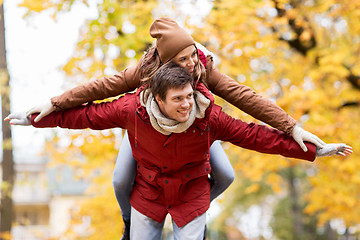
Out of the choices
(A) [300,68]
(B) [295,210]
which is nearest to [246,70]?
(A) [300,68]

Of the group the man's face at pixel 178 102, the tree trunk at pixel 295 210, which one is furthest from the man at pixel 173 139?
the tree trunk at pixel 295 210

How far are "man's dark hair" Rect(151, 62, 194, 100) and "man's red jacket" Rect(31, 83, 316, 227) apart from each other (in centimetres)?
13

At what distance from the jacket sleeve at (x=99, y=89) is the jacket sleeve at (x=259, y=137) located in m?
0.52

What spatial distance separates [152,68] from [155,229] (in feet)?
3.29

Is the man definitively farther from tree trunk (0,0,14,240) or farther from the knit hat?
tree trunk (0,0,14,240)

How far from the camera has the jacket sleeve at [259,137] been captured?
253 cm

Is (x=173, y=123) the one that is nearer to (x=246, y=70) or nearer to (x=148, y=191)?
(x=148, y=191)

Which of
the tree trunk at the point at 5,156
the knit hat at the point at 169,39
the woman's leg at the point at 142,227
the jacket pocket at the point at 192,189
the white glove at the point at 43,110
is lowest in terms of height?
the tree trunk at the point at 5,156

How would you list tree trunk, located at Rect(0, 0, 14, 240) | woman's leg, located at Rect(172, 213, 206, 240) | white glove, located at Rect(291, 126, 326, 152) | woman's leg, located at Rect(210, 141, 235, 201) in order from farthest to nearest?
tree trunk, located at Rect(0, 0, 14, 240), woman's leg, located at Rect(210, 141, 235, 201), woman's leg, located at Rect(172, 213, 206, 240), white glove, located at Rect(291, 126, 326, 152)

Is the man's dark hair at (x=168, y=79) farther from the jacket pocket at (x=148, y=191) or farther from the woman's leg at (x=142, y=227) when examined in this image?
the woman's leg at (x=142, y=227)

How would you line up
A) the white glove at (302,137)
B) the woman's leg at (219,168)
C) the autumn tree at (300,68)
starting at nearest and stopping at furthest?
the white glove at (302,137)
the woman's leg at (219,168)
the autumn tree at (300,68)

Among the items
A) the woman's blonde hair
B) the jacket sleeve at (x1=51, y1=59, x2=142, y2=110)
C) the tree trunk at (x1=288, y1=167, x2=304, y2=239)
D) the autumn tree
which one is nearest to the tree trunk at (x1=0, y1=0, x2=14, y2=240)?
the autumn tree

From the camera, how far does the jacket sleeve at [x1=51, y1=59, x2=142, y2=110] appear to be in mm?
2533

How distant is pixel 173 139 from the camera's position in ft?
8.09
